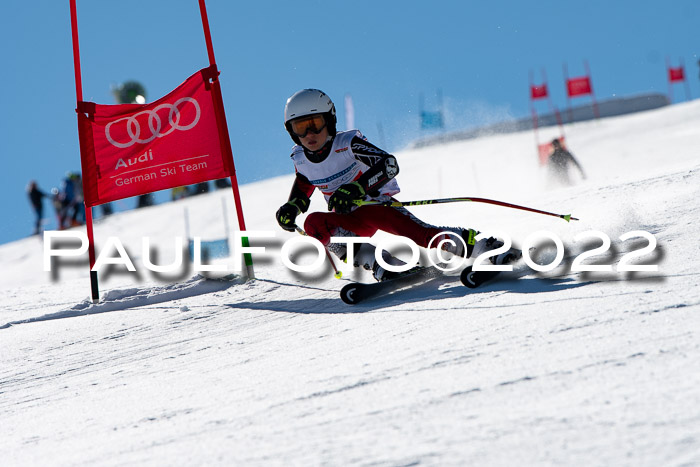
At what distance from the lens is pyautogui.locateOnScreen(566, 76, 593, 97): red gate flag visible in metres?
25.4

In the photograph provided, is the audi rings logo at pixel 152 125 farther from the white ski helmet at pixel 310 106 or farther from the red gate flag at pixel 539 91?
the red gate flag at pixel 539 91

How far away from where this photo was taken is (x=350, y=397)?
2662 millimetres

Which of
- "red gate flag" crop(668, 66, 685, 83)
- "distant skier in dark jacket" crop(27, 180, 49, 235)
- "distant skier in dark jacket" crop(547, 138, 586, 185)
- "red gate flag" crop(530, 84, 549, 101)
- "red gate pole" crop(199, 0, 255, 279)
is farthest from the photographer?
"red gate flag" crop(668, 66, 685, 83)

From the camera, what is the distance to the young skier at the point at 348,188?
4.79 meters

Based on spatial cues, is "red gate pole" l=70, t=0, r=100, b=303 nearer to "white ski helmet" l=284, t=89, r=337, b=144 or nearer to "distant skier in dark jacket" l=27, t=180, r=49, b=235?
"white ski helmet" l=284, t=89, r=337, b=144

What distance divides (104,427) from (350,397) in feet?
3.32

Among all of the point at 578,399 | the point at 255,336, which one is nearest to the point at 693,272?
the point at 578,399

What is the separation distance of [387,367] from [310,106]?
254cm

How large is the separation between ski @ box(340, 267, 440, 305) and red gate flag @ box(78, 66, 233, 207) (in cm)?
229

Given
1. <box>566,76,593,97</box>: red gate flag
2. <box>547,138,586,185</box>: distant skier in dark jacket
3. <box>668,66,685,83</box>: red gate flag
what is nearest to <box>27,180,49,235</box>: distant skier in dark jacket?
<box>547,138,586,185</box>: distant skier in dark jacket

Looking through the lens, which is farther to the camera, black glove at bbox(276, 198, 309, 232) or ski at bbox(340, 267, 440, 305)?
black glove at bbox(276, 198, 309, 232)

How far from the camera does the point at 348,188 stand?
187 inches

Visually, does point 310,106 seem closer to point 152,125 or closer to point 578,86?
point 152,125

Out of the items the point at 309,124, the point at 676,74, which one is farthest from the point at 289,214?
the point at 676,74
